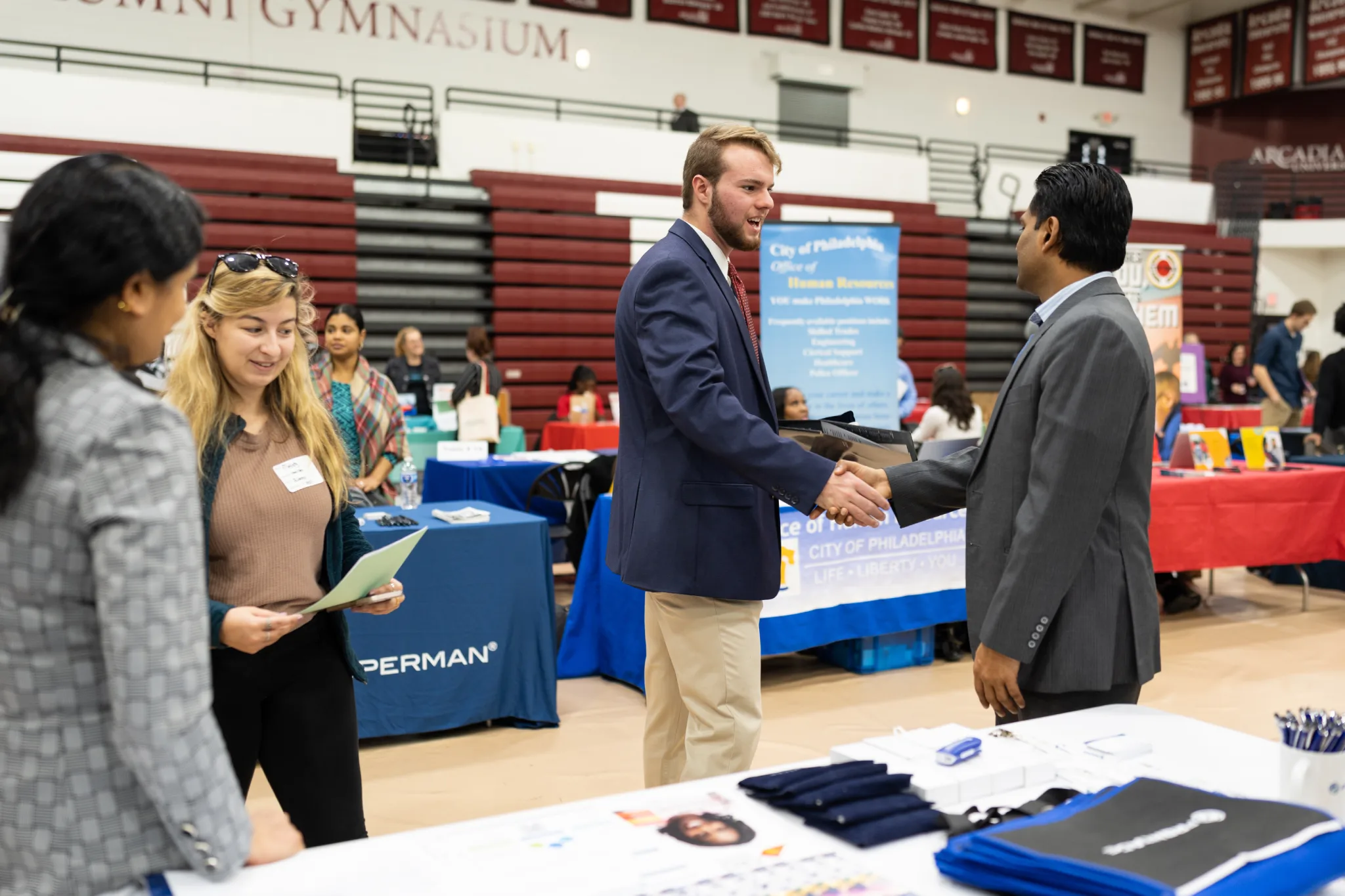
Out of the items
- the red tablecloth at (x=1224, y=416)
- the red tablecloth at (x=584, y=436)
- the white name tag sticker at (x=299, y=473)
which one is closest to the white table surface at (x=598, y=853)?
the white name tag sticker at (x=299, y=473)

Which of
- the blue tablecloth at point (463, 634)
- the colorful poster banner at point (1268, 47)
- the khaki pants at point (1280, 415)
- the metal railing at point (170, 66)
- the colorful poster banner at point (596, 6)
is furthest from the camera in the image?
the colorful poster banner at point (1268, 47)

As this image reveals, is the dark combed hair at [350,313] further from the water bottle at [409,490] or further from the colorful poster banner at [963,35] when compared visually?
the colorful poster banner at [963,35]

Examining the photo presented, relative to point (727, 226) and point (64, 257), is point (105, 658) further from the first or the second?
point (727, 226)

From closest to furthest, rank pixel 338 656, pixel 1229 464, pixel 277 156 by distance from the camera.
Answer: pixel 338 656, pixel 1229 464, pixel 277 156

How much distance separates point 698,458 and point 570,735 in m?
2.02

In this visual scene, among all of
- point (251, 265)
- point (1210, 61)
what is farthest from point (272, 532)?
point (1210, 61)

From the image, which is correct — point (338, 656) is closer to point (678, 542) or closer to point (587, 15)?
point (678, 542)

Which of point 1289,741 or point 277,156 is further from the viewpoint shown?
point 277,156

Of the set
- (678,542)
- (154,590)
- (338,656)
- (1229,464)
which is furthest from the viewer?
(1229,464)

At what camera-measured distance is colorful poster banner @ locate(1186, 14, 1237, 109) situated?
1684 cm

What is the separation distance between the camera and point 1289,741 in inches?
50.2

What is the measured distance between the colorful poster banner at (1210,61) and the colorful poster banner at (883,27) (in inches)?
213

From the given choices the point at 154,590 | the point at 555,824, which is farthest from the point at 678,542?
the point at 154,590

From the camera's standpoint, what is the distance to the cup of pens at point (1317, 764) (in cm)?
125
